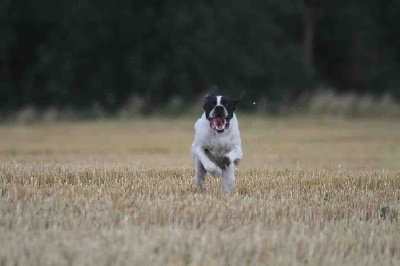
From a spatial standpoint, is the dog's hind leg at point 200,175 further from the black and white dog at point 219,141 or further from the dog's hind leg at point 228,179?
the dog's hind leg at point 228,179

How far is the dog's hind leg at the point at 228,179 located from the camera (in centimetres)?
1007

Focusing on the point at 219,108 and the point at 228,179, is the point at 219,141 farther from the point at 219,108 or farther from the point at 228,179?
the point at 228,179

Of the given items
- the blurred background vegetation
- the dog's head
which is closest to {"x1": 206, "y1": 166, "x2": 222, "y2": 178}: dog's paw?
the dog's head

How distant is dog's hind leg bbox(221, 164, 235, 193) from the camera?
396 inches

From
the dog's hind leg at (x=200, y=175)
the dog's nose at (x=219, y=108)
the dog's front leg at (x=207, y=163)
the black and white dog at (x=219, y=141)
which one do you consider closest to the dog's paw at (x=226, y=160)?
the black and white dog at (x=219, y=141)

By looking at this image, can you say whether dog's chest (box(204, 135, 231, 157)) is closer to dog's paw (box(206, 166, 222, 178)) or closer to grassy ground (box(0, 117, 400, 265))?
dog's paw (box(206, 166, 222, 178))

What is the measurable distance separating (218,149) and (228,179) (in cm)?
43

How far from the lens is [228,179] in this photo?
10125mm

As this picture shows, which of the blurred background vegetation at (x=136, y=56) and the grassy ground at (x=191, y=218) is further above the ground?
the blurred background vegetation at (x=136, y=56)

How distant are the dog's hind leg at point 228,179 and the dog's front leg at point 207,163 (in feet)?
0.94

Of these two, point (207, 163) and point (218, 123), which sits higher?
point (218, 123)

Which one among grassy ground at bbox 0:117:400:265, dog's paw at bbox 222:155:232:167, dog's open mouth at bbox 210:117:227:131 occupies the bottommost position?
grassy ground at bbox 0:117:400:265

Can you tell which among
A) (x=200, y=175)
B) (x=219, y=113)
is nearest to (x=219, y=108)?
(x=219, y=113)

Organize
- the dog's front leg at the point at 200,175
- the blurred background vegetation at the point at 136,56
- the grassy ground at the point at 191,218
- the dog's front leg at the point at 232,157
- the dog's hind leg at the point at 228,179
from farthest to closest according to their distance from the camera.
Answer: the blurred background vegetation at the point at 136,56 < the dog's front leg at the point at 200,175 < the dog's hind leg at the point at 228,179 < the dog's front leg at the point at 232,157 < the grassy ground at the point at 191,218
